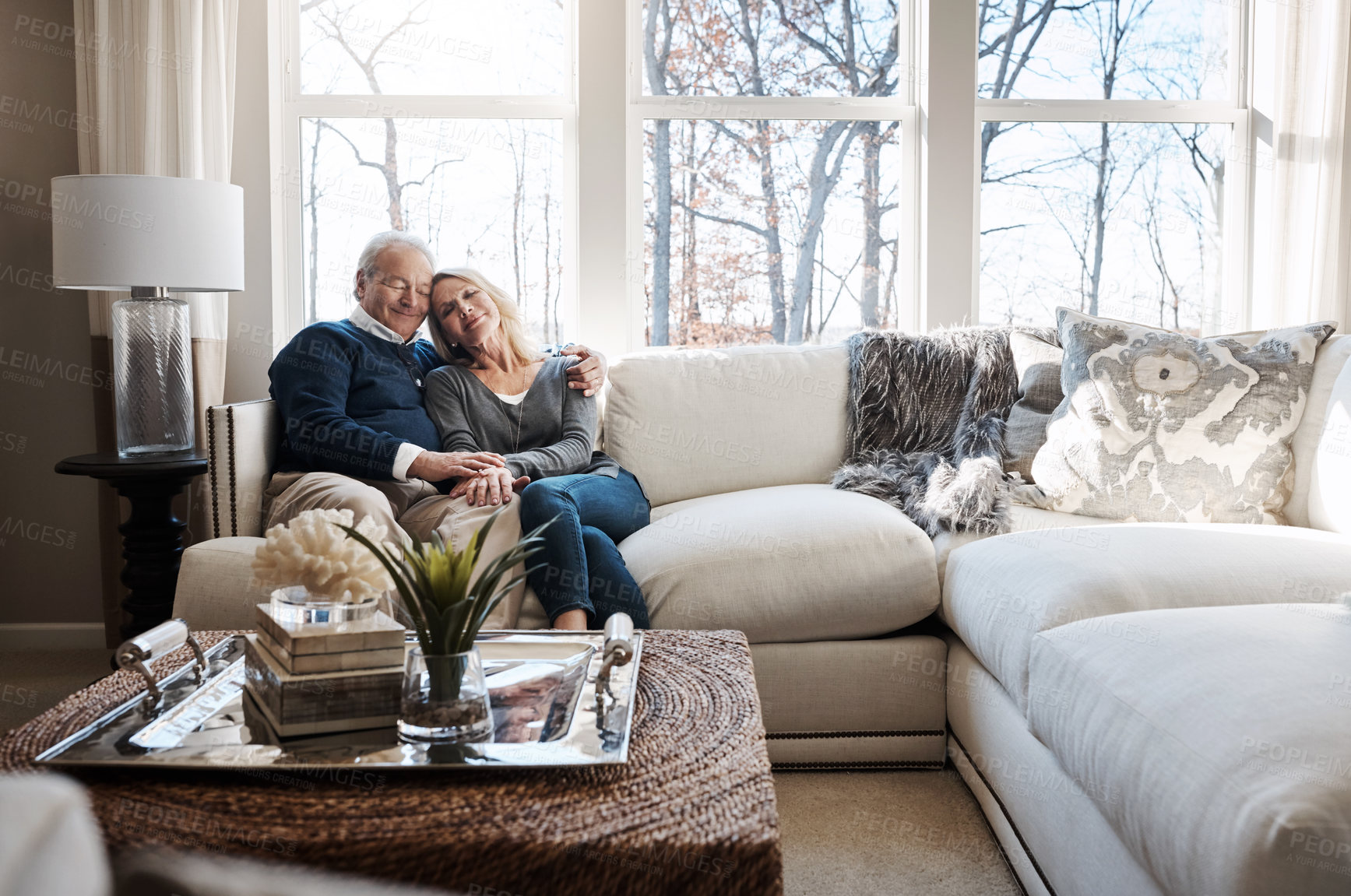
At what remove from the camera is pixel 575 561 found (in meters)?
1.85

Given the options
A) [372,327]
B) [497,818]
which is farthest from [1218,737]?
[372,327]

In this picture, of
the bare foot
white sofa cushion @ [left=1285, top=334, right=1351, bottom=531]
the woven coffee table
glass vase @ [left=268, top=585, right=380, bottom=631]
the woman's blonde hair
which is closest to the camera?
the woven coffee table

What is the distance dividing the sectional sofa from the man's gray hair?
1.55 ft

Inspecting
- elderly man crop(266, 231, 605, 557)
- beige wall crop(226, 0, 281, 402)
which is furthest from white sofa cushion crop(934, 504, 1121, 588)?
beige wall crop(226, 0, 281, 402)

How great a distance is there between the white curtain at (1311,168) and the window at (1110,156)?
0.15m

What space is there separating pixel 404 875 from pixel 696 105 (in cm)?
275

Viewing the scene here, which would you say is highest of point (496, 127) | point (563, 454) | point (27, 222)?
point (496, 127)

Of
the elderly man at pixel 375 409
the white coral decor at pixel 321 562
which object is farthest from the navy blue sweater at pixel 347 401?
the white coral decor at pixel 321 562

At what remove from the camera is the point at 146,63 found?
2.65m

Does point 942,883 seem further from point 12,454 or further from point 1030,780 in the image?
point 12,454

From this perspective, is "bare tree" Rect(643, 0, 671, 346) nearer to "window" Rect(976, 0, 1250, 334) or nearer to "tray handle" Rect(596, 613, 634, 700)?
"window" Rect(976, 0, 1250, 334)

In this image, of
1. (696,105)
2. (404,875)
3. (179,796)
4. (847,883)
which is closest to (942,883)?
(847,883)

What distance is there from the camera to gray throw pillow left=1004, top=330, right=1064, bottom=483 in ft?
7.59

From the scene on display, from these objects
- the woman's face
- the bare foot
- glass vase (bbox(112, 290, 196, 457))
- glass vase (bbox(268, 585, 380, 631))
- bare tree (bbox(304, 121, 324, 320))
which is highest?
bare tree (bbox(304, 121, 324, 320))
